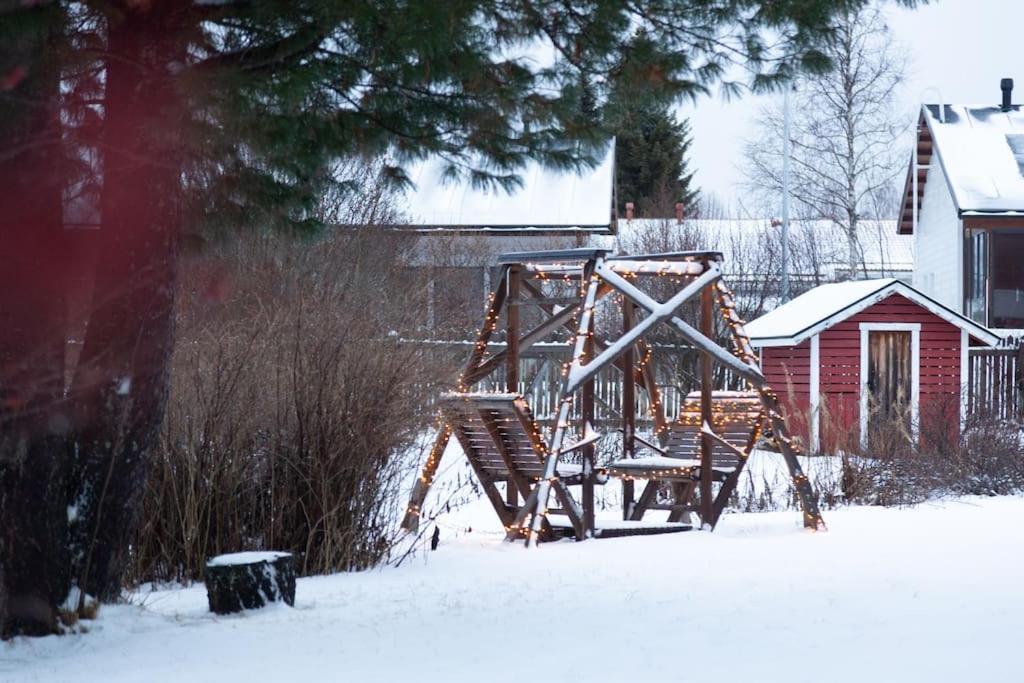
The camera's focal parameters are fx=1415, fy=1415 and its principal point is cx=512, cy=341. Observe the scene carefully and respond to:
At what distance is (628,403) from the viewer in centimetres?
1061

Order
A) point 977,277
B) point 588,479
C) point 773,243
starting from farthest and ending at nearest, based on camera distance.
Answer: point 773,243, point 977,277, point 588,479

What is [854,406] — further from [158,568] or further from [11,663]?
[11,663]

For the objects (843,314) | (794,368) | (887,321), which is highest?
(843,314)

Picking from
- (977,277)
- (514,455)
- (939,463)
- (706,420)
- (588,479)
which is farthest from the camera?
(977,277)

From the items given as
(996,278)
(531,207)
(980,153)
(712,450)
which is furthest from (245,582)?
(996,278)

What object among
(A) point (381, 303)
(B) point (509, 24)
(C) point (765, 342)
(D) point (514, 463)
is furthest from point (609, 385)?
(B) point (509, 24)

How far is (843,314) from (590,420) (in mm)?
10422

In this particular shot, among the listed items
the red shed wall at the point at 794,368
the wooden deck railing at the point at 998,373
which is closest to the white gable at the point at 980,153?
the wooden deck railing at the point at 998,373

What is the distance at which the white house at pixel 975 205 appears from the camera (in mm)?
26453

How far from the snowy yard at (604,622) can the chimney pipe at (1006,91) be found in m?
21.9

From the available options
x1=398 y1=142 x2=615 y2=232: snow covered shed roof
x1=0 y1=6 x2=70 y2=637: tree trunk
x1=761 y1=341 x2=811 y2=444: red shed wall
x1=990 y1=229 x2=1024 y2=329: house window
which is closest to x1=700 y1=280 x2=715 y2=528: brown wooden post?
x1=0 y1=6 x2=70 y2=637: tree trunk

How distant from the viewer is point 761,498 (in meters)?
12.0

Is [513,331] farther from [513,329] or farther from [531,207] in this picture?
[531,207]

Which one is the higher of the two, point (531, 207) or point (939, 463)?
point (531, 207)
